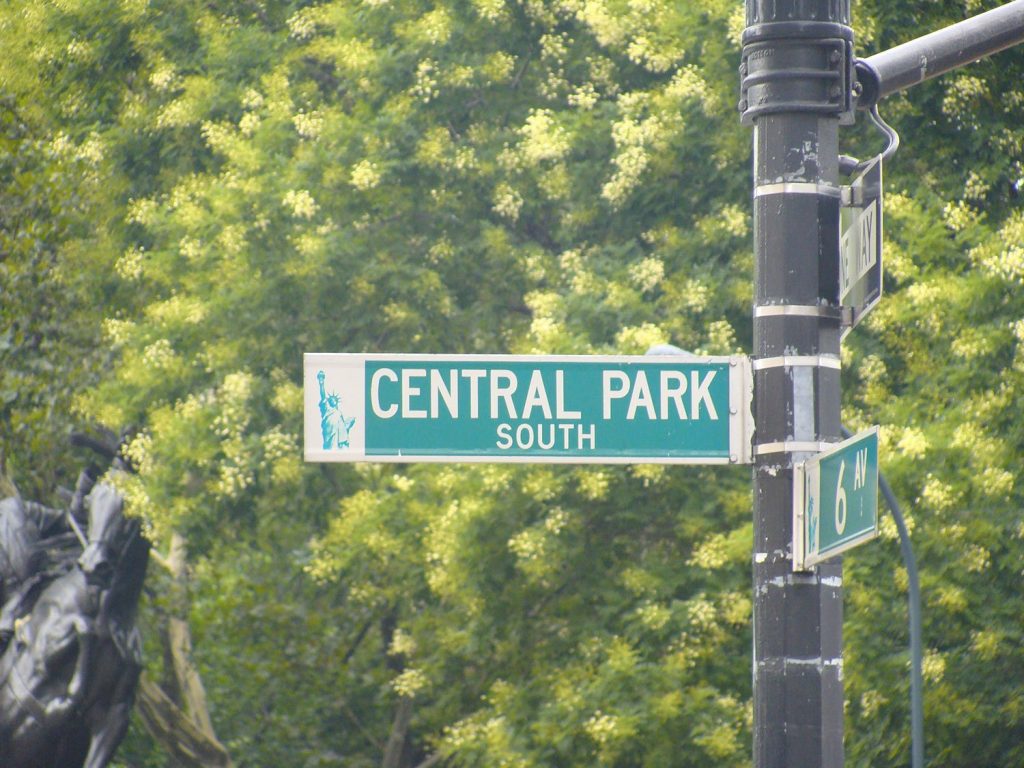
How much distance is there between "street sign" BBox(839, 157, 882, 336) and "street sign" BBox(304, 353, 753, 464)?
0.34 meters

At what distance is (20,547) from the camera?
20.9 meters

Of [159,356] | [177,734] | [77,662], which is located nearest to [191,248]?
[159,356]

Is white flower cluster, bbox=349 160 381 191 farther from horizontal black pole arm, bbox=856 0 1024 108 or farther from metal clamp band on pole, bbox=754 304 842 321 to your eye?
metal clamp band on pole, bbox=754 304 842 321

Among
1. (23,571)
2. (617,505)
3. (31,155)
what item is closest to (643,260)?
(617,505)

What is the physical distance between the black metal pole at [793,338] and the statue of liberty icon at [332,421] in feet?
3.70

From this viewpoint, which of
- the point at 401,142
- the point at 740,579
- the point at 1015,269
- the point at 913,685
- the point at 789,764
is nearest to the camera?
the point at 789,764

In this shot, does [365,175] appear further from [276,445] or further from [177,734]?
[177,734]

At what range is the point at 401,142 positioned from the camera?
17.5 metres

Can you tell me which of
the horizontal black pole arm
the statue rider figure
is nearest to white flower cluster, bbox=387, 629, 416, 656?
the statue rider figure

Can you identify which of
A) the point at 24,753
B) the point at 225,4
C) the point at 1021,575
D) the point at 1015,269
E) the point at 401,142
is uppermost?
the point at 225,4

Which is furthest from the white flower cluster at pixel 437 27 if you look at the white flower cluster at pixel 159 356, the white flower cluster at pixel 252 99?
the white flower cluster at pixel 159 356

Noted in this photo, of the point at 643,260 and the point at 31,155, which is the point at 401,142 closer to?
the point at 643,260

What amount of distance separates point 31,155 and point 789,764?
17.0 metres

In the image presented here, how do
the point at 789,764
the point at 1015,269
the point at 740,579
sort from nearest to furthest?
the point at 789,764 < the point at 1015,269 < the point at 740,579
